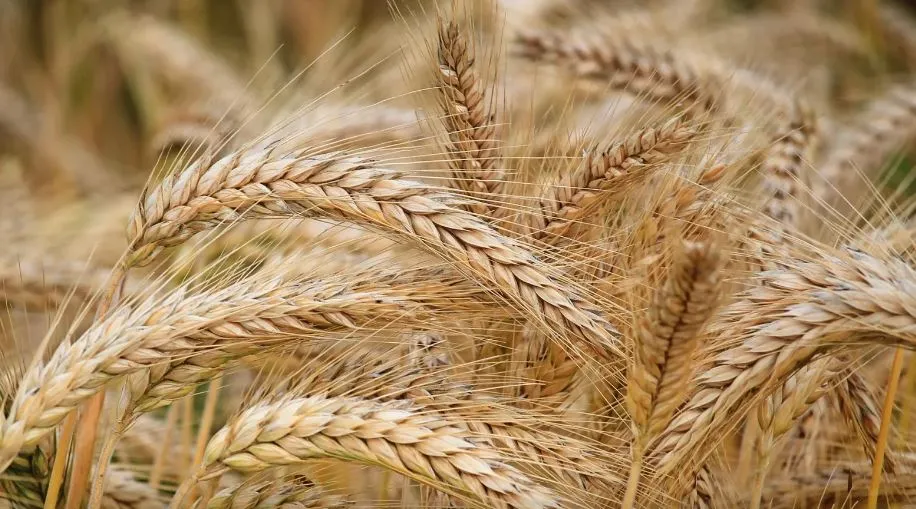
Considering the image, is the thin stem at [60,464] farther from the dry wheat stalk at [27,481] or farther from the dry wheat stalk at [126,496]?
the dry wheat stalk at [126,496]

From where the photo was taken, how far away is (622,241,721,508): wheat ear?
90 cm

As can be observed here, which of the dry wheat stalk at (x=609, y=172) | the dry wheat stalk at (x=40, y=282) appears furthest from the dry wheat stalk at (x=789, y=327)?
the dry wheat stalk at (x=40, y=282)

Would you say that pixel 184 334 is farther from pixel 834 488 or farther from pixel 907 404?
pixel 907 404

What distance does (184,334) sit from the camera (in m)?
1.14

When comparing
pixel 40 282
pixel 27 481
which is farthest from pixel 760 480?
pixel 40 282

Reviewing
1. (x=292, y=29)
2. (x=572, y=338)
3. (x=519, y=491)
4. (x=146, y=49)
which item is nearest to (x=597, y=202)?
Answer: (x=572, y=338)

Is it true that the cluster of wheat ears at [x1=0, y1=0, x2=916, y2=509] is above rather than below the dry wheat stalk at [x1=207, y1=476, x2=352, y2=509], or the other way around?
above

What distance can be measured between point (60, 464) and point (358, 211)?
571mm

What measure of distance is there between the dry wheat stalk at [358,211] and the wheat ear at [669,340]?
0.10 metres

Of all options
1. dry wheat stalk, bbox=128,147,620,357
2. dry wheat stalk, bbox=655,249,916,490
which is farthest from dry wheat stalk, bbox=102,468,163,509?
dry wheat stalk, bbox=655,249,916,490

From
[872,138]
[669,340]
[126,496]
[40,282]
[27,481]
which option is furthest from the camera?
[872,138]

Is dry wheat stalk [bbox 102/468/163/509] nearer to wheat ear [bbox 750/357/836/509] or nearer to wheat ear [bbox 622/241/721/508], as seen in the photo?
wheat ear [bbox 622/241/721/508]

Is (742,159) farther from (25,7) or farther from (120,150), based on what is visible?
(25,7)

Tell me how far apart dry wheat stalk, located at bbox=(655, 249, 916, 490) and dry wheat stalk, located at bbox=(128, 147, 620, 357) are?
0.49ft
